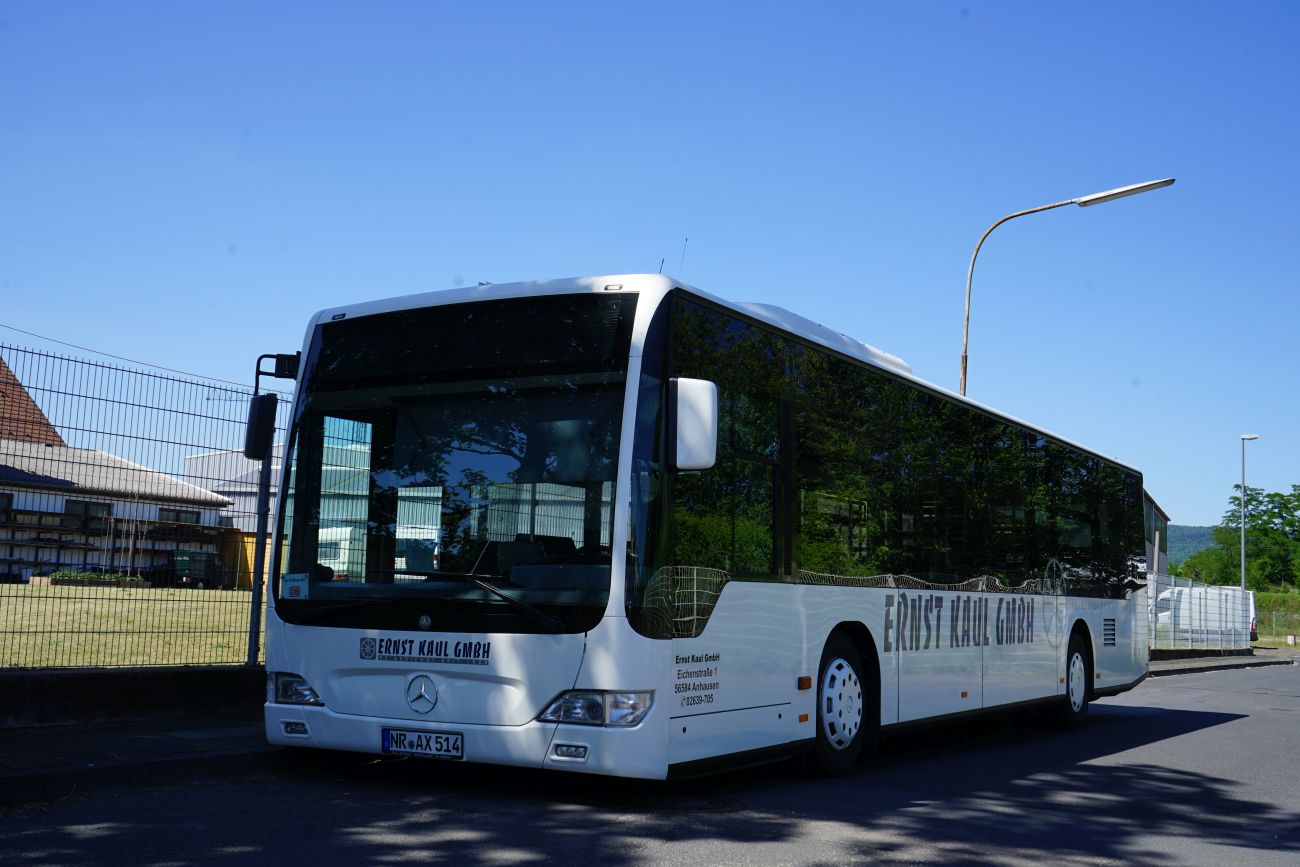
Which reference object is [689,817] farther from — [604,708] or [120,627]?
[120,627]

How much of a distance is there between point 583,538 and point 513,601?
0.55 metres

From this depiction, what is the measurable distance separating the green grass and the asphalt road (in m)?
2.13

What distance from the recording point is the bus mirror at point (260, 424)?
9.34m

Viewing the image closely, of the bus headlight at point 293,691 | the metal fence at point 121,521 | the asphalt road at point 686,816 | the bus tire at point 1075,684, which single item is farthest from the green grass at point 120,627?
the bus tire at point 1075,684

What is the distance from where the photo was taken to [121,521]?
34.4 feet

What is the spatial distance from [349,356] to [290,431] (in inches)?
24.6

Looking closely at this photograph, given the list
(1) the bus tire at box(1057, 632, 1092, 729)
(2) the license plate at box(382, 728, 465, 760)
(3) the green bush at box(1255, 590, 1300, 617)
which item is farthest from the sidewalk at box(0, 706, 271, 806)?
(3) the green bush at box(1255, 590, 1300, 617)

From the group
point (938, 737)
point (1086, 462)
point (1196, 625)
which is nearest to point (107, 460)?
point (938, 737)

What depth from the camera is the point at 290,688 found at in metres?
8.36

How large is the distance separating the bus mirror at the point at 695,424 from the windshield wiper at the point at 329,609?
6.56 ft

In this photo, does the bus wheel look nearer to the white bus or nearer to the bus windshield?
the white bus

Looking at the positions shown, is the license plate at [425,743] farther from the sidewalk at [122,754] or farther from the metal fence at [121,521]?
the metal fence at [121,521]

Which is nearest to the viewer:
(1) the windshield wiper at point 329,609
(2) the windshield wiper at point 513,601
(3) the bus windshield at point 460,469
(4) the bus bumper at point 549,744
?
(4) the bus bumper at point 549,744

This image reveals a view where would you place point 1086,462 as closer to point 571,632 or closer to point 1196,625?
point 571,632
